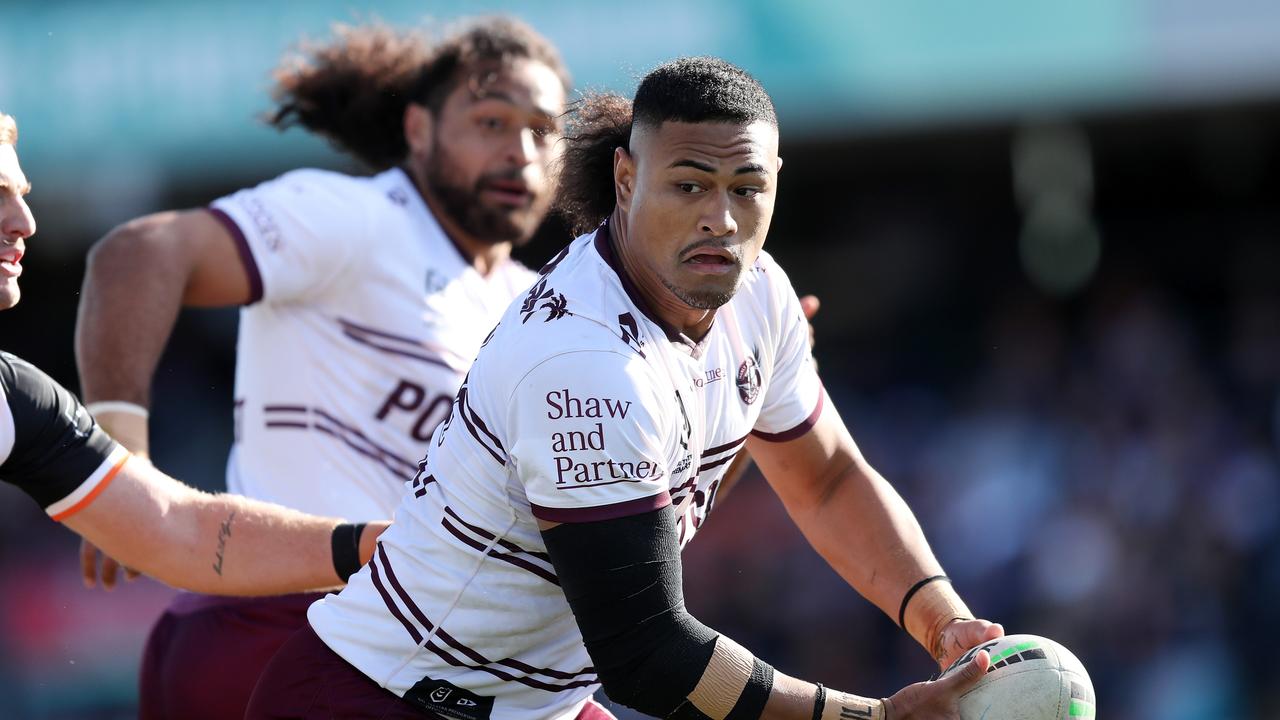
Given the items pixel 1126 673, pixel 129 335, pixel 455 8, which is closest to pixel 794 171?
pixel 455 8

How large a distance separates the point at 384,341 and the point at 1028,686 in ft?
8.00

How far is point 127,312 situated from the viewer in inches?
183

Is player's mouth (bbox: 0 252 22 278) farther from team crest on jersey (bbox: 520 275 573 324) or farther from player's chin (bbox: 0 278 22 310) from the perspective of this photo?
team crest on jersey (bbox: 520 275 573 324)

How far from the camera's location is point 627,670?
10.2 ft

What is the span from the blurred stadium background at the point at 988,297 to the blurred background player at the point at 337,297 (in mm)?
5917

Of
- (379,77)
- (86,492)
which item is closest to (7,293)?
(86,492)

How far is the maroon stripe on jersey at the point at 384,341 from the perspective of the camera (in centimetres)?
494

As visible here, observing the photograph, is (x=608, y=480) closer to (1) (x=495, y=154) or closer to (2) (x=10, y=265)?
(2) (x=10, y=265)

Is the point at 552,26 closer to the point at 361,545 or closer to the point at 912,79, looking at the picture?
the point at 912,79

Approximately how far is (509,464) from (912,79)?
8765mm

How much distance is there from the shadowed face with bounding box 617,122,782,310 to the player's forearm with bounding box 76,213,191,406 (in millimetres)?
1951

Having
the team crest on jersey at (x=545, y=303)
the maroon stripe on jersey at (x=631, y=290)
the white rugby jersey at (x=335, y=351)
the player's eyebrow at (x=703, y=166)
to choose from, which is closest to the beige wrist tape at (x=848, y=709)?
the maroon stripe on jersey at (x=631, y=290)

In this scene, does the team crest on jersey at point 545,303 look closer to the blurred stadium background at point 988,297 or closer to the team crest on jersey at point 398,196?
the team crest on jersey at point 398,196

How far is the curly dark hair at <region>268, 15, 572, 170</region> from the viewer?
17.9 ft
